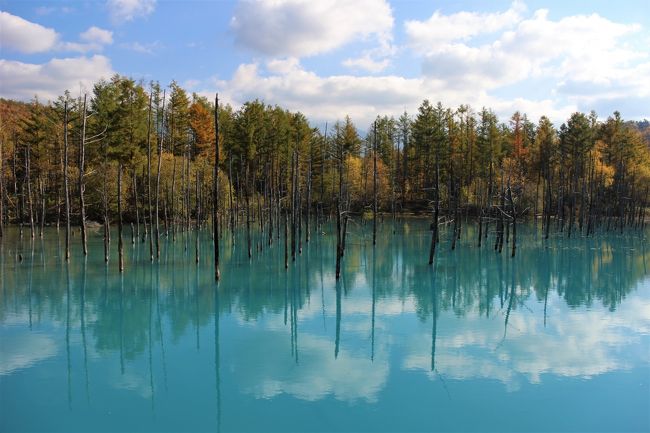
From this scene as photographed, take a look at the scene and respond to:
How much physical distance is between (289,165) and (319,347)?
140 feet

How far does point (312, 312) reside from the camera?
18.3 metres

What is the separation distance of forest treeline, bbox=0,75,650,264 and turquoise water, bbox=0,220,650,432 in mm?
12199

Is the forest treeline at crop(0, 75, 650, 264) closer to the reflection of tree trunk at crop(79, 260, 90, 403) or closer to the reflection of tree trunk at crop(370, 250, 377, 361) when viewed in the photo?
the reflection of tree trunk at crop(370, 250, 377, 361)

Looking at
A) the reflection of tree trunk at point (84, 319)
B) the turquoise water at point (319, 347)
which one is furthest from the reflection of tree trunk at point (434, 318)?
the reflection of tree trunk at point (84, 319)

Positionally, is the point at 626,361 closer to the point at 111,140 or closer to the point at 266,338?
the point at 266,338

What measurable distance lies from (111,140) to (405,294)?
33.0 m

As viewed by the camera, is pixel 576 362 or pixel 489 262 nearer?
pixel 576 362

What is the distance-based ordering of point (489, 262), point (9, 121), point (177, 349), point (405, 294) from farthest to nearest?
point (9, 121)
point (489, 262)
point (405, 294)
point (177, 349)

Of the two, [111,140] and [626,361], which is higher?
[111,140]

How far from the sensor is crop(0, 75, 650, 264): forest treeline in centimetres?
4206

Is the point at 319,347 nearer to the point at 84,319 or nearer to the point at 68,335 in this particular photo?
the point at 68,335

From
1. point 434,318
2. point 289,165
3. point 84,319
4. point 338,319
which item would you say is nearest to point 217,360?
point 338,319

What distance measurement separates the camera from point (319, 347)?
1413 cm

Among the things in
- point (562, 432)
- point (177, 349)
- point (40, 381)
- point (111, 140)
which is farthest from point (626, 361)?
point (111, 140)
